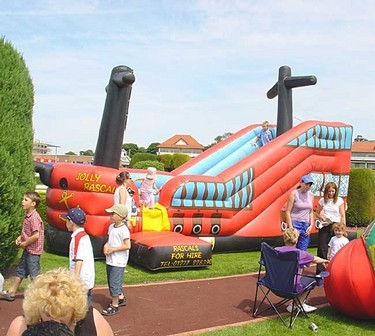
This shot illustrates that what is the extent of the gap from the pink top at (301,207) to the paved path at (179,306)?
1098 millimetres

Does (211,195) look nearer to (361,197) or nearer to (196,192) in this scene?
(196,192)

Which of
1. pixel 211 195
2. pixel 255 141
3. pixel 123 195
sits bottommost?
pixel 123 195

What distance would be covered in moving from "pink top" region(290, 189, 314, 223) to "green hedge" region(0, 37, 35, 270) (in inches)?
155

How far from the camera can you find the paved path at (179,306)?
5.04 m

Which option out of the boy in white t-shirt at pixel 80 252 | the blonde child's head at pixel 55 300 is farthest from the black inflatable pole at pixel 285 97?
the blonde child's head at pixel 55 300

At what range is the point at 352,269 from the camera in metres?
5.33

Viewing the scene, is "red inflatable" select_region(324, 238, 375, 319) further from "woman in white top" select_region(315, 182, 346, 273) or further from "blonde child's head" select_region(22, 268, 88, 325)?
"blonde child's head" select_region(22, 268, 88, 325)

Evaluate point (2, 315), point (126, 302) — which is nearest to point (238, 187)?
point (126, 302)

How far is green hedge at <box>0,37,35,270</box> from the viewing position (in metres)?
6.08

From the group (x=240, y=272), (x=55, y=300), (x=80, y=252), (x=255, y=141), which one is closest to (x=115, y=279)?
(x=80, y=252)

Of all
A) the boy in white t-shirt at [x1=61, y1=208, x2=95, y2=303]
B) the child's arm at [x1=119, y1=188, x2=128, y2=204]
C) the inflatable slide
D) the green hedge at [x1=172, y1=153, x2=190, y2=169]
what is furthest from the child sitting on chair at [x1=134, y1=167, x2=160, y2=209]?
the green hedge at [x1=172, y1=153, x2=190, y2=169]

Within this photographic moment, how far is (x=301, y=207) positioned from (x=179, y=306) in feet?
8.52

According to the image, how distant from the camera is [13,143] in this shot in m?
6.25

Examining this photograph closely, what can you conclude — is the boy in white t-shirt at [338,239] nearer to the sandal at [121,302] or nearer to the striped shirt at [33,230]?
the sandal at [121,302]
